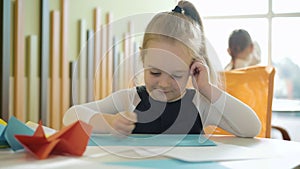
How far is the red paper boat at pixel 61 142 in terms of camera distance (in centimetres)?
64

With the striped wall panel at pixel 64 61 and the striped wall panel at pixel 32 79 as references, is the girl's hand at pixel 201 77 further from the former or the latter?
the striped wall panel at pixel 64 61

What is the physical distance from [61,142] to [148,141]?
17cm

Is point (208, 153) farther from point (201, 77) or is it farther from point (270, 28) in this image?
point (270, 28)

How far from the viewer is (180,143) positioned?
747mm

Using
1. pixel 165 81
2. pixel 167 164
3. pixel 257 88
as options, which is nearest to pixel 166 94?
pixel 165 81

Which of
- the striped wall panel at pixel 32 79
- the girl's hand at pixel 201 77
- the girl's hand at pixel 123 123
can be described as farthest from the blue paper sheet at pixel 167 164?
the striped wall panel at pixel 32 79

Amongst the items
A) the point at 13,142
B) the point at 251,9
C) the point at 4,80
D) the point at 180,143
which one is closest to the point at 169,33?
the point at 180,143

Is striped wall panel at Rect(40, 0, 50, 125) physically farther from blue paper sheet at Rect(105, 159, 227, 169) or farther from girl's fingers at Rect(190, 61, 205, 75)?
blue paper sheet at Rect(105, 159, 227, 169)

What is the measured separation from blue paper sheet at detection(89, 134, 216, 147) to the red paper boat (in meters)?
0.07

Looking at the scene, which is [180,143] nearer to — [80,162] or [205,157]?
[205,157]

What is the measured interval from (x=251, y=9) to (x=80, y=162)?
4263mm

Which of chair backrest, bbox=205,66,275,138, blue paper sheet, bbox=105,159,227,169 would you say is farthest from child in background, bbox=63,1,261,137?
chair backrest, bbox=205,66,275,138

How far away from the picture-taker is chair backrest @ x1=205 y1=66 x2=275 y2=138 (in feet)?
4.67

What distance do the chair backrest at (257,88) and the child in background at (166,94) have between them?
0.57 metres
